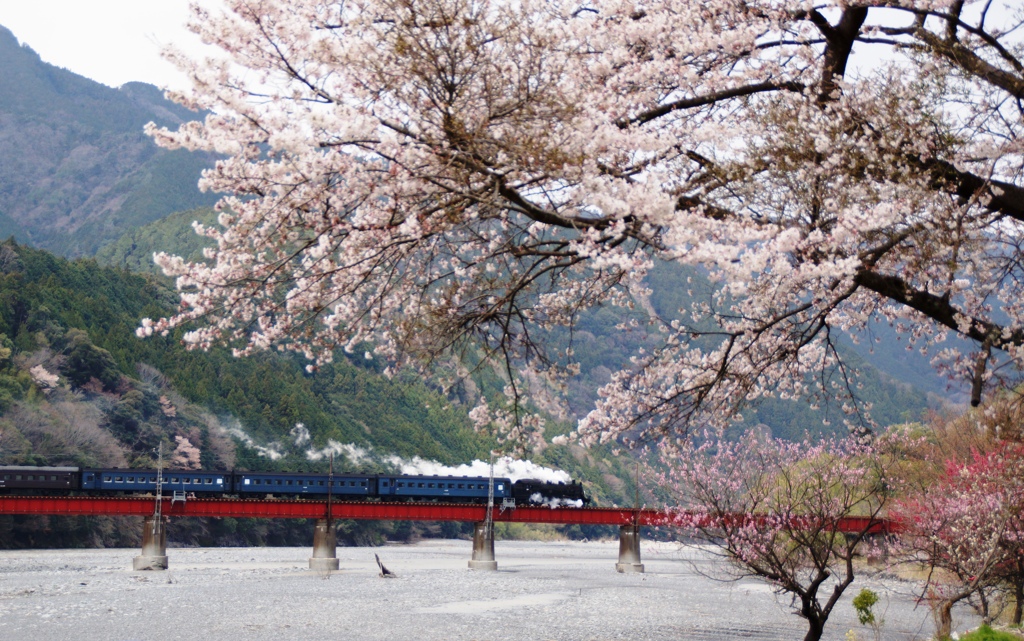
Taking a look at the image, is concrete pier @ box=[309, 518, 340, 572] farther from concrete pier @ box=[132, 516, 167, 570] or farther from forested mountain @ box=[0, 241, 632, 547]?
forested mountain @ box=[0, 241, 632, 547]

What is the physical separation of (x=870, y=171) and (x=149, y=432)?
264 feet

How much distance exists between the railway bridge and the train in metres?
0.98

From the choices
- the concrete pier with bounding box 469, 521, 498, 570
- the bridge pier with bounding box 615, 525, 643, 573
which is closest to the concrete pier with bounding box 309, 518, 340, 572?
the concrete pier with bounding box 469, 521, 498, 570

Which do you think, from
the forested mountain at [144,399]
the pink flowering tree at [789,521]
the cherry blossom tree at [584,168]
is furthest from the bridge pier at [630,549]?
the cherry blossom tree at [584,168]

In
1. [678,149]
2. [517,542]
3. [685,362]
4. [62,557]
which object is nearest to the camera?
[678,149]

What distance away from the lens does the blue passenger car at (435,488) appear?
64.2 m

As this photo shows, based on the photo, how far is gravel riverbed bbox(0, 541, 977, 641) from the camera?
2991 centimetres

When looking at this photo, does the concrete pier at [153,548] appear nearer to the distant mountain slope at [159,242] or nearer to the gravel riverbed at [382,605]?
the gravel riverbed at [382,605]

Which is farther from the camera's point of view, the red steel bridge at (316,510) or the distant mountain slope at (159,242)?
the distant mountain slope at (159,242)

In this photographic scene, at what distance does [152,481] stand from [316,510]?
31.3 ft

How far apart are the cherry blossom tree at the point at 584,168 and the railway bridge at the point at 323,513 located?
147 ft

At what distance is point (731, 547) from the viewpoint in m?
17.5

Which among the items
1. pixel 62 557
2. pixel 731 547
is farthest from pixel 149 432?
pixel 731 547

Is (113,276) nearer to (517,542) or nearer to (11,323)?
(11,323)
